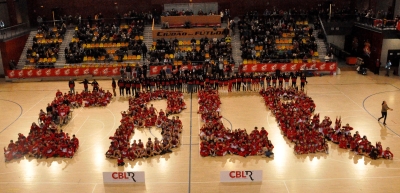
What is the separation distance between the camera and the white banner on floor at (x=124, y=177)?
1950cm

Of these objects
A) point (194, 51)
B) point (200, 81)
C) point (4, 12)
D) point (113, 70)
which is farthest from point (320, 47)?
point (4, 12)

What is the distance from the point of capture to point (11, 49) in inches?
1756

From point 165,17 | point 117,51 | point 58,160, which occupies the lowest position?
point 58,160

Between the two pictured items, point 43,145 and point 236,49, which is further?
point 236,49

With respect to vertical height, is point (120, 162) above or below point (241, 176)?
below

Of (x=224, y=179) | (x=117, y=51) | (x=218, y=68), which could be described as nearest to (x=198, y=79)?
(x=218, y=68)

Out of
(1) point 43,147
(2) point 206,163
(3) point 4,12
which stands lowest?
(2) point 206,163

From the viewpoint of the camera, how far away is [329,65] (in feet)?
138

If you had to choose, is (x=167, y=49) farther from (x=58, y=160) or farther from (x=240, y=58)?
(x=58, y=160)

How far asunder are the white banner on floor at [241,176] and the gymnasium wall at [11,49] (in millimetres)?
34510

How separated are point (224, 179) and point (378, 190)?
7428 millimetres

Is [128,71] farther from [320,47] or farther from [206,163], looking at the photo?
[320,47]

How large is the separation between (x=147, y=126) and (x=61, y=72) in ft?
65.2

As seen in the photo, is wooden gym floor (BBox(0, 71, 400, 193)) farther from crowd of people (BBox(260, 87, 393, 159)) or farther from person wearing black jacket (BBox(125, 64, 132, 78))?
person wearing black jacket (BBox(125, 64, 132, 78))
